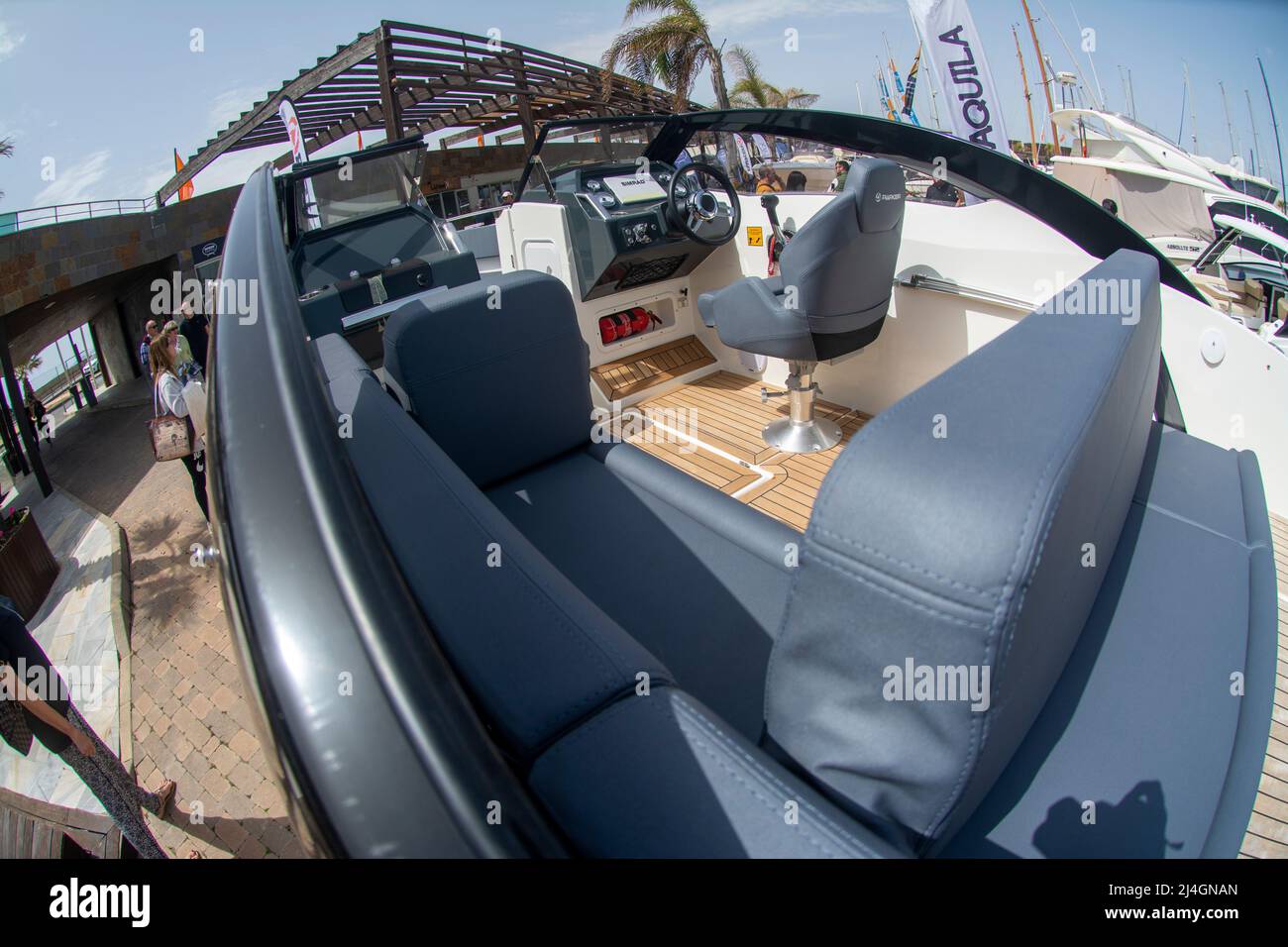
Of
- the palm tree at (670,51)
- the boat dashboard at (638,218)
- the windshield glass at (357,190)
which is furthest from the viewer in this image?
the palm tree at (670,51)

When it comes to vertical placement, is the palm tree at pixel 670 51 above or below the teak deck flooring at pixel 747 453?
above

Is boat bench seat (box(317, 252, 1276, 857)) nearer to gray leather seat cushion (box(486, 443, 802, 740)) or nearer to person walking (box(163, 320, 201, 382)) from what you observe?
gray leather seat cushion (box(486, 443, 802, 740))

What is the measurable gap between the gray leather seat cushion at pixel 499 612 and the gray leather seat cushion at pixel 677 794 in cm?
4

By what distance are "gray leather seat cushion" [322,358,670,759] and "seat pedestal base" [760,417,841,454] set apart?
8.22ft

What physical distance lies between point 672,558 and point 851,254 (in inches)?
68.8

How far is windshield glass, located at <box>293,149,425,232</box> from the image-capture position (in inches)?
180

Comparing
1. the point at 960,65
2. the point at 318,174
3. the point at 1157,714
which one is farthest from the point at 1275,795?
the point at 960,65

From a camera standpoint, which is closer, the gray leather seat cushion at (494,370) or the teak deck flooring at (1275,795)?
the teak deck flooring at (1275,795)

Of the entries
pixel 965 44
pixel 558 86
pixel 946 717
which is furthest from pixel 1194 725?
pixel 558 86

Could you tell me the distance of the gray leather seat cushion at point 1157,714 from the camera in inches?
32.8

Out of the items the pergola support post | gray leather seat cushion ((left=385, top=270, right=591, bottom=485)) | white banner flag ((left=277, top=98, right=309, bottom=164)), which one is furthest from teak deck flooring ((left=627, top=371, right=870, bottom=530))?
the pergola support post
